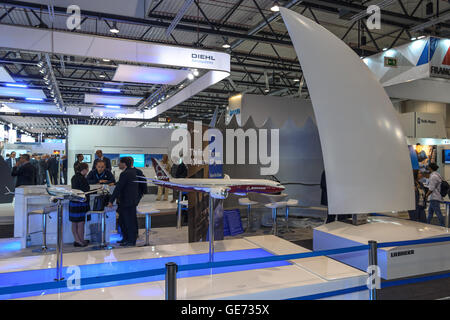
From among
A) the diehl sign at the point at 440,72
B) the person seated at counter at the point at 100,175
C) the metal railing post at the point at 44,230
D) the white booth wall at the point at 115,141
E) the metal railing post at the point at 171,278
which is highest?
the diehl sign at the point at 440,72

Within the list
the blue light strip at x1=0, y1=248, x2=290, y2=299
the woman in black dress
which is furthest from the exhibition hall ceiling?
the blue light strip at x1=0, y1=248, x2=290, y2=299

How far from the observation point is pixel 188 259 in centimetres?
326

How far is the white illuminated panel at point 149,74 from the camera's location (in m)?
8.23

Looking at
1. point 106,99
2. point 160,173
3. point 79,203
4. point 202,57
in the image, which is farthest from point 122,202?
point 106,99

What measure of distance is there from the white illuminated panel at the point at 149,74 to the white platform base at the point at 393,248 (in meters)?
6.06

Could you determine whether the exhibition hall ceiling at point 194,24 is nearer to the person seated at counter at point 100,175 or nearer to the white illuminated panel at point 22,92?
the white illuminated panel at point 22,92

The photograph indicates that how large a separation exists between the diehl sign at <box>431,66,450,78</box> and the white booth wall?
1102 centimetres

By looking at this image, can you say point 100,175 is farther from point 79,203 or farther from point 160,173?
point 160,173

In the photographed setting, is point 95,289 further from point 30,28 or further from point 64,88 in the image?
point 64,88

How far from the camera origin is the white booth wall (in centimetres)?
1325

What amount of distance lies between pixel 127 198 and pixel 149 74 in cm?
441

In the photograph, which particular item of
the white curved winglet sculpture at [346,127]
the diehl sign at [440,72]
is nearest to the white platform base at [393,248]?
the white curved winglet sculpture at [346,127]

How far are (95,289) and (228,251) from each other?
1441 millimetres

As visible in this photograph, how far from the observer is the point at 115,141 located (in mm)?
14102
